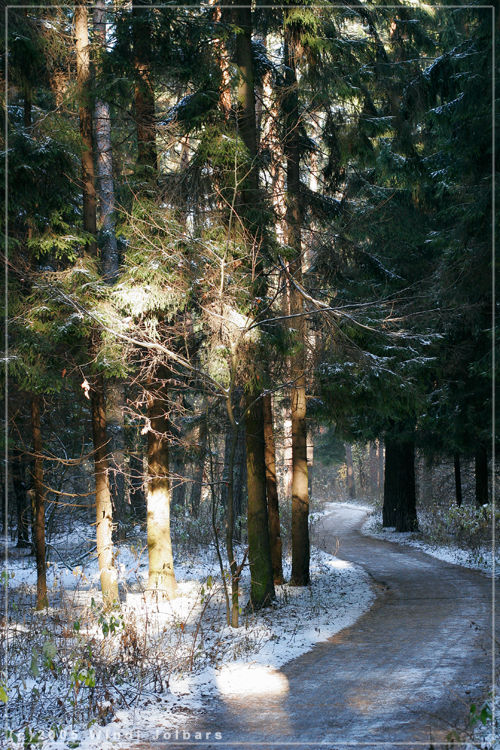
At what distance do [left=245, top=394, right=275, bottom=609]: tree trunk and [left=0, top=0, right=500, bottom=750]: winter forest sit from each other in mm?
54

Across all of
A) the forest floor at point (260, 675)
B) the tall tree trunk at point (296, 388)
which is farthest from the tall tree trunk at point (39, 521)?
the tall tree trunk at point (296, 388)


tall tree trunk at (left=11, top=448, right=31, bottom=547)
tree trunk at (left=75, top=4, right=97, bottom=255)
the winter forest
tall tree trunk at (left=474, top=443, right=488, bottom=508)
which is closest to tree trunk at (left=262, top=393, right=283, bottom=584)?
the winter forest

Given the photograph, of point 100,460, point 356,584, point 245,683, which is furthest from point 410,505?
point 245,683

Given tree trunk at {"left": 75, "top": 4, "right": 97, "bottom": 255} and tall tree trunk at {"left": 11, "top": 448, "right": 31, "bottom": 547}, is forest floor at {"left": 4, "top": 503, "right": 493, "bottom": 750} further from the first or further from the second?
tree trunk at {"left": 75, "top": 4, "right": 97, "bottom": 255}

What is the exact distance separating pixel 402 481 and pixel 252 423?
481 inches

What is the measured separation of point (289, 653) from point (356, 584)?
5402 millimetres

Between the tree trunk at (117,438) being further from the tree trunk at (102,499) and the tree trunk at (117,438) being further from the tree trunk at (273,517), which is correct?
the tree trunk at (273,517)

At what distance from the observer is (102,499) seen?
35.7 feet

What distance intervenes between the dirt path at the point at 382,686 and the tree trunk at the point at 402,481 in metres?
10.2

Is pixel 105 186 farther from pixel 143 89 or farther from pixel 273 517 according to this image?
pixel 273 517

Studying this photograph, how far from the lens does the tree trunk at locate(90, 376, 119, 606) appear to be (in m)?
10.5

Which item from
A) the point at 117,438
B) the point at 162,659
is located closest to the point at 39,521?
the point at 162,659

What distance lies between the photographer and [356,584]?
13242 mm

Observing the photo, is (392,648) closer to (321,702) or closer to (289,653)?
(289,653)
